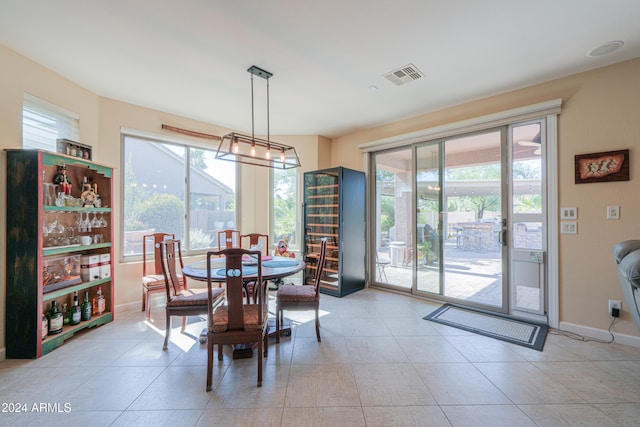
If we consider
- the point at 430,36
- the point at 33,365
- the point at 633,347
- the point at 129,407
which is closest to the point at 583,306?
the point at 633,347

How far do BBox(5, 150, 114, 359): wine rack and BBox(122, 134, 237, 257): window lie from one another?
462mm

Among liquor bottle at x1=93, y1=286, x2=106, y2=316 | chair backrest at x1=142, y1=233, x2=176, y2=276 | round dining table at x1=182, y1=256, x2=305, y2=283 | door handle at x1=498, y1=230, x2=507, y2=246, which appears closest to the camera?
round dining table at x1=182, y1=256, x2=305, y2=283

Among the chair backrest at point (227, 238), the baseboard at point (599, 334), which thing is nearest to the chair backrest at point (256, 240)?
the chair backrest at point (227, 238)

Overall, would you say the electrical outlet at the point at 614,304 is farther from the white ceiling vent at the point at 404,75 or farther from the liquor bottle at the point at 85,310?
the liquor bottle at the point at 85,310

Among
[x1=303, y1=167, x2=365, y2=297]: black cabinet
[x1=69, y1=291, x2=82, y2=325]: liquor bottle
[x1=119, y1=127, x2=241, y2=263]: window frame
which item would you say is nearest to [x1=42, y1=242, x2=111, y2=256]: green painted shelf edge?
[x1=119, y1=127, x2=241, y2=263]: window frame

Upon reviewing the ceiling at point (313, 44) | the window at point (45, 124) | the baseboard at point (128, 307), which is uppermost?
the ceiling at point (313, 44)

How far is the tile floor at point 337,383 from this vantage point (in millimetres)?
1609

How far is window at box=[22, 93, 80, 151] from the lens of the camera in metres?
2.53

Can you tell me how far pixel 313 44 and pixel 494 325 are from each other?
3.50 meters

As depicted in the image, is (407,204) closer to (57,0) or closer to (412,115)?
(412,115)

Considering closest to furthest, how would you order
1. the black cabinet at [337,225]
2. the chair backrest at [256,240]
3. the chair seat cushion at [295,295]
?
the chair seat cushion at [295,295], the chair backrest at [256,240], the black cabinet at [337,225]

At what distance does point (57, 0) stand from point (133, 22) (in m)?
0.43

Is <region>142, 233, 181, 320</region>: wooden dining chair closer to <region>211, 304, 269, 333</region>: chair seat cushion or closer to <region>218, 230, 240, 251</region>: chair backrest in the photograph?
<region>218, 230, 240, 251</region>: chair backrest

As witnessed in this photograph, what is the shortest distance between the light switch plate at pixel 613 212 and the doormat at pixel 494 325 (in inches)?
51.8
